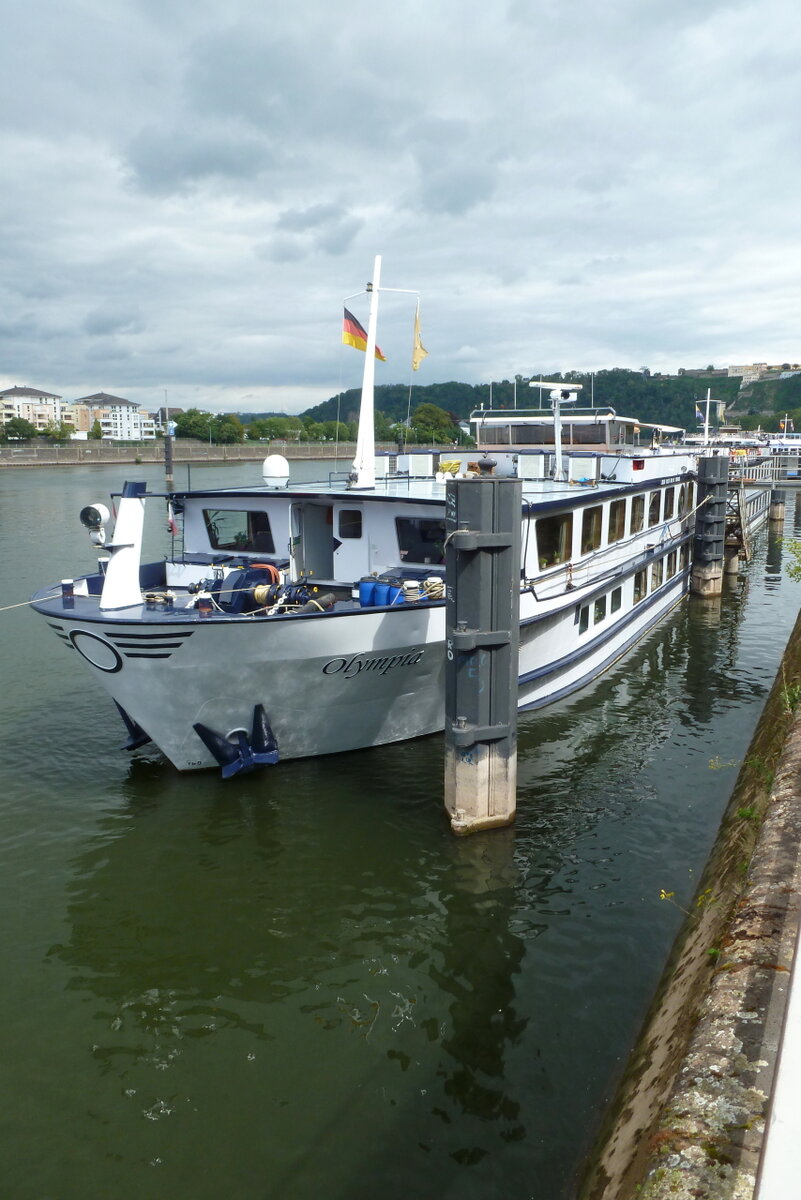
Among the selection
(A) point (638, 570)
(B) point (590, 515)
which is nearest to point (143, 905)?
(B) point (590, 515)

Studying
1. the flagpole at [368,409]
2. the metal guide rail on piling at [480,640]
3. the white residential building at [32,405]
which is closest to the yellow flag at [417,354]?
the flagpole at [368,409]

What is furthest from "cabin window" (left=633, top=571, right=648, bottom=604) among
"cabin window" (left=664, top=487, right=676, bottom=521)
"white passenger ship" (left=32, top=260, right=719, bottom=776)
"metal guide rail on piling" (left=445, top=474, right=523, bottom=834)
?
"metal guide rail on piling" (left=445, top=474, right=523, bottom=834)

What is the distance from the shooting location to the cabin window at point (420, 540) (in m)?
12.7

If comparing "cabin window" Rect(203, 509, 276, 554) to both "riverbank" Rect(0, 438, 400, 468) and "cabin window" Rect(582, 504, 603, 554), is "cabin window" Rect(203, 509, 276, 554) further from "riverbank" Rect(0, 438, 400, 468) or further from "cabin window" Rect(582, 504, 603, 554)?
"riverbank" Rect(0, 438, 400, 468)

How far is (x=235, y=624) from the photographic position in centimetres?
966

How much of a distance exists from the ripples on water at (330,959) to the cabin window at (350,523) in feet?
11.8

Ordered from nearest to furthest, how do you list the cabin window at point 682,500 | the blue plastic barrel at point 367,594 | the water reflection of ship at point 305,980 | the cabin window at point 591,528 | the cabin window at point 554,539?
the water reflection of ship at point 305,980 → the blue plastic barrel at point 367,594 → the cabin window at point 554,539 → the cabin window at point 591,528 → the cabin window at point 682,500

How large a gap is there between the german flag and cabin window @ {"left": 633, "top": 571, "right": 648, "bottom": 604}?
8760mm

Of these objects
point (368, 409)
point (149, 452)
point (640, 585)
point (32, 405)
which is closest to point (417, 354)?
point (368, 409)

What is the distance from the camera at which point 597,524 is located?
1550 cm

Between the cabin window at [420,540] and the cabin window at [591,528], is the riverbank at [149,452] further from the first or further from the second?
the cabin window at [420,540]

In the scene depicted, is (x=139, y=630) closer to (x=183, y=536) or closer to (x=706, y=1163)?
(x=183, y=536)

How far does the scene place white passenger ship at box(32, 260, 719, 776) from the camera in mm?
10070

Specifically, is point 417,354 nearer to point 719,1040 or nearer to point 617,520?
point 617,520
